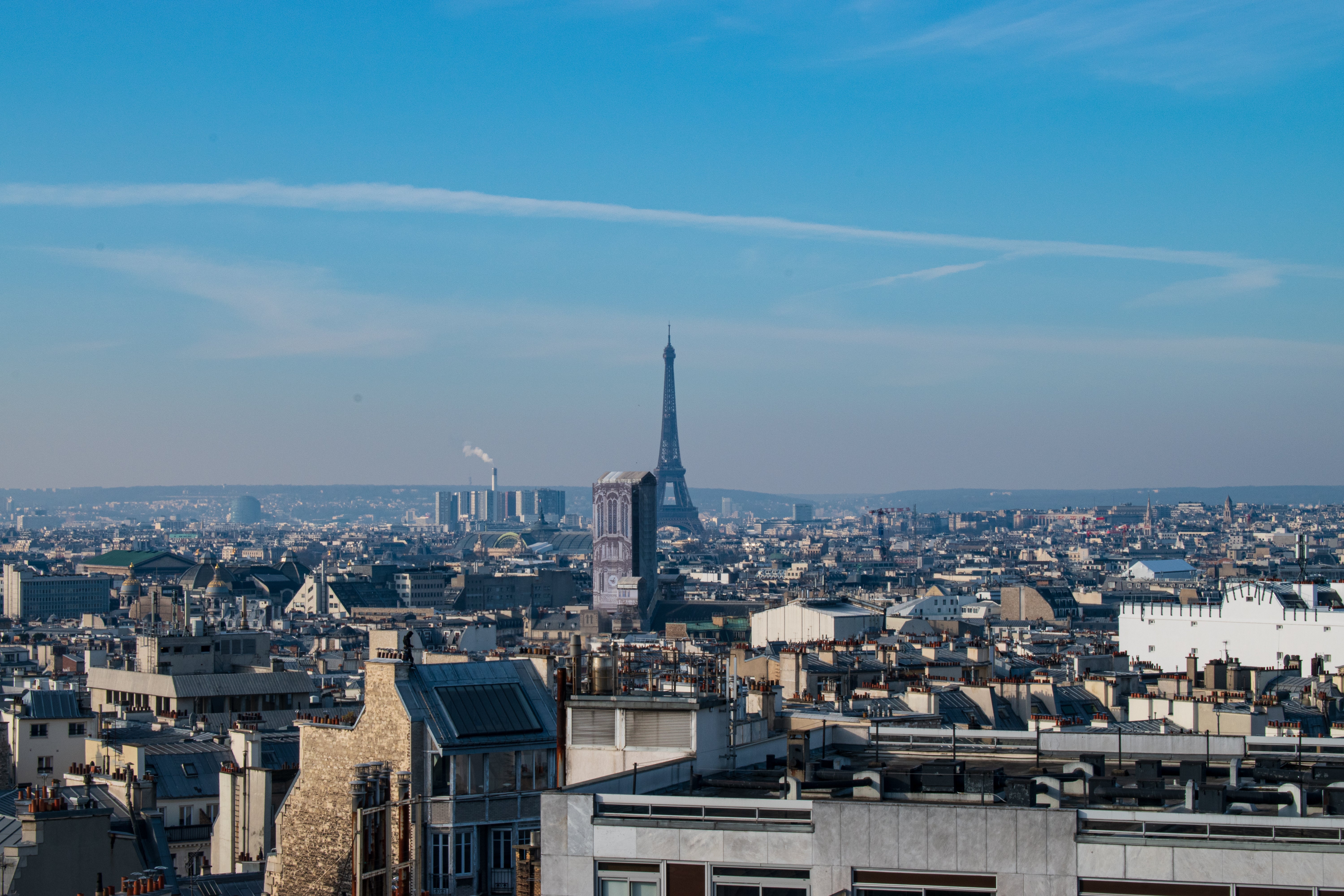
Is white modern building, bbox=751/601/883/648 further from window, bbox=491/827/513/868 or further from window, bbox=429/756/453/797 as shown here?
window, bbox=429/756/453/797

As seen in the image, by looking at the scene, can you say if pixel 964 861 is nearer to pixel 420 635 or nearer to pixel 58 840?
pixel 58 840

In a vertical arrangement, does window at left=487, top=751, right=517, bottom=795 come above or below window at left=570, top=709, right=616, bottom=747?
below

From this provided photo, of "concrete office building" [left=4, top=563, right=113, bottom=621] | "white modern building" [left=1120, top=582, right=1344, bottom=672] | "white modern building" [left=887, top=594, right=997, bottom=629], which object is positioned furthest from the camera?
"concrete office building" [left=4, top=563, right=113, bottom=621]

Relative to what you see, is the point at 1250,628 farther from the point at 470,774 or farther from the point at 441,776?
the point at 441,776

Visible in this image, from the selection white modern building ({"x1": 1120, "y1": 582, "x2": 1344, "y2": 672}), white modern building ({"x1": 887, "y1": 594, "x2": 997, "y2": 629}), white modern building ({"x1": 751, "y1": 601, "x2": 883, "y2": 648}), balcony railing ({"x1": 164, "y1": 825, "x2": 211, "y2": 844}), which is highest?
white modern building ({"x1": 1120, "y1": 582, "x2": 1344, "y2": 672})

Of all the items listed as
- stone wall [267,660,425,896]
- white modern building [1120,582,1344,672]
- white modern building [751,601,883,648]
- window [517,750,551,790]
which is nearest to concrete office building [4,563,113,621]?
white modern building [751,601,883,648]

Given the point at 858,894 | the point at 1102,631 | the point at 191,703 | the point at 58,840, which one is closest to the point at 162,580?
the point at 1102,631

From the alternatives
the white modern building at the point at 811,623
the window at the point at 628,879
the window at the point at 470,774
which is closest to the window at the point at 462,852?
the window at the point at 470,774

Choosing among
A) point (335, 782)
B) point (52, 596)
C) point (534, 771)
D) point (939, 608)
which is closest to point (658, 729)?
point (534, 771)
